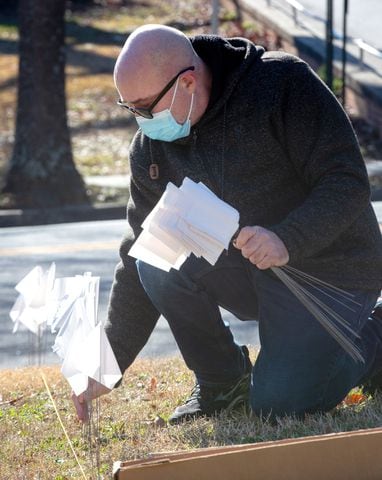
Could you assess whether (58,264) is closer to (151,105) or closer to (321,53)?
(151,105)

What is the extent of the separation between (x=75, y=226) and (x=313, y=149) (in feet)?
20.8

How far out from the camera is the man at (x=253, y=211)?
3.47 metres

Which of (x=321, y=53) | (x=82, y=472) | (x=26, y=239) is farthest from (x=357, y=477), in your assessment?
(x=321, y=53)

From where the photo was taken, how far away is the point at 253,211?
3709 mm

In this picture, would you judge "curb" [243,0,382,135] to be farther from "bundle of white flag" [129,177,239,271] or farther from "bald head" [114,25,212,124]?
"bundle of white flag" [129,177,239,271]

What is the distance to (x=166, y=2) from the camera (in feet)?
69.3

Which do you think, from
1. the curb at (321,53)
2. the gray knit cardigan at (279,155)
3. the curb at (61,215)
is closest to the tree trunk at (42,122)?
the curb at (61,215)

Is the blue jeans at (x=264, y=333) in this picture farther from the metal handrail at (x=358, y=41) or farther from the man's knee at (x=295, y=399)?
the metal handrail at (x=358, y=41)

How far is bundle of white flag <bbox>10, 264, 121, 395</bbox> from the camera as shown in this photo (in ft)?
10.1

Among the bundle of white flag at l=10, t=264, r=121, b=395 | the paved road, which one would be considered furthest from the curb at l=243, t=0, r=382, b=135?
the bundle of white flag at l=10, t=264, r=121, b=395

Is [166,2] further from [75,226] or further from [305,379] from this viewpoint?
[305,379]

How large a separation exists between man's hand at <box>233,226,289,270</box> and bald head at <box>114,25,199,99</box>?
574 millimetres

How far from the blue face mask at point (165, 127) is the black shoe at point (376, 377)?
93 centimetres

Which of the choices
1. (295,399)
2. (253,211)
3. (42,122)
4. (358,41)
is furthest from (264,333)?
(358,41)
